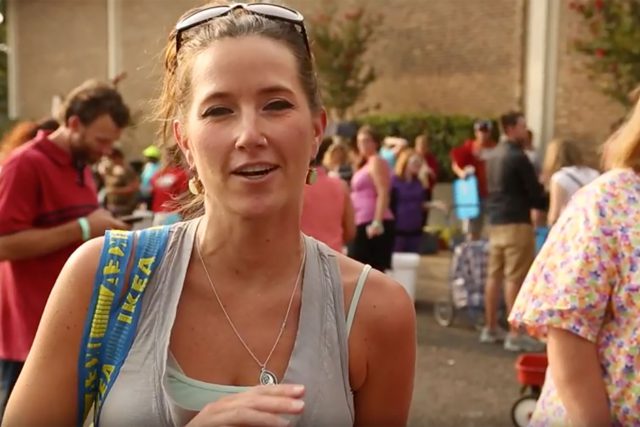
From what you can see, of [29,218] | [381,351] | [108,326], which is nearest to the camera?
[108,326]

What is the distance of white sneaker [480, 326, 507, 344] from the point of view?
8297 mm

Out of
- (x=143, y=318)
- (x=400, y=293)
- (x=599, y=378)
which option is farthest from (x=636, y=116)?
(x=143, y=318)

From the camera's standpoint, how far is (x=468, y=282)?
29.0 feet

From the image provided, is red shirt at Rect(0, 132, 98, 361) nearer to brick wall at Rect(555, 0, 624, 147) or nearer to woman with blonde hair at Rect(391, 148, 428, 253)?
woman with blonde hair at Rect(391, 148, 428, 253)

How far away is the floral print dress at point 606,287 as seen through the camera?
2359 millimetres

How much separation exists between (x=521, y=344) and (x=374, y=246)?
1.78 m

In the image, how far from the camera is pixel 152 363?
5.59 ft

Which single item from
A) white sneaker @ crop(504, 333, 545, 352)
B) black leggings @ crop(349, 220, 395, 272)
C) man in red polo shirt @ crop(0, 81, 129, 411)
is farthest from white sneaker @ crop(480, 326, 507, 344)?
man in red polo shirt @ crop(0, 81, 129, 411)

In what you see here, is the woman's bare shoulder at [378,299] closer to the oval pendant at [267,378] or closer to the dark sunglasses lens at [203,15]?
the oval pendant at [267,378]

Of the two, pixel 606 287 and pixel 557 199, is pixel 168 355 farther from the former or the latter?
pixel 557 199

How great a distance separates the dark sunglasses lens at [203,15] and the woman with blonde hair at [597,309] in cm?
116

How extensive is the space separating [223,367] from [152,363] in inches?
5.9

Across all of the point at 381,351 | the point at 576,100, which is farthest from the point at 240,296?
the point at 576,100

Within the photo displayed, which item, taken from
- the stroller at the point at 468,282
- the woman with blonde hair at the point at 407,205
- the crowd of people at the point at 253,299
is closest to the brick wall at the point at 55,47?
the woman with blonde hair at the point at 407,205
